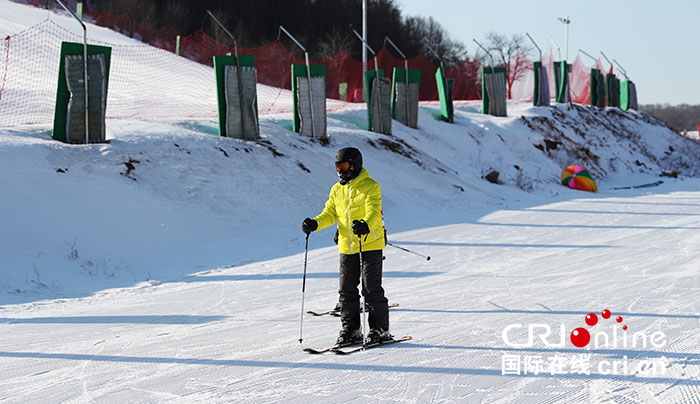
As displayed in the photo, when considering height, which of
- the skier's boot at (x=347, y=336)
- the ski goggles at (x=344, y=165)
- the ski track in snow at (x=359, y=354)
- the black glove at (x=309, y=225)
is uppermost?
the ski goggles at (x=344, y=165)

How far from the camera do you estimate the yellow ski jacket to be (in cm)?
500

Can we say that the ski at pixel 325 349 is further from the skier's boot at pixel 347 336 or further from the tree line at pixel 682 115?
the tree line at pixel 682 115

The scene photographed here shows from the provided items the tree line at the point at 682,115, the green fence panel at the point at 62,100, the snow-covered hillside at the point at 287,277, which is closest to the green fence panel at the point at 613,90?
the snow-covered hillside at the point at 287,277

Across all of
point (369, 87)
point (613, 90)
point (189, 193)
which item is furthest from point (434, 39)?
point (189, 193)

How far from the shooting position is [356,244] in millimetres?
5074

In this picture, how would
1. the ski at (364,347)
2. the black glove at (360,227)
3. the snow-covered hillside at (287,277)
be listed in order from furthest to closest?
1. the ski at (364,347)
2. the black glove at (360,227)
3. the snow-covered hillside at (287,277)

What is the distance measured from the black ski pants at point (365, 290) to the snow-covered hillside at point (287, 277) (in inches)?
11.6

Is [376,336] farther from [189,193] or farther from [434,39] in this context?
[434,39]

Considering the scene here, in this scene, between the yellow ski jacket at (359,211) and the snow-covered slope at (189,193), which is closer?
the yellow ski jacket at (359,211)

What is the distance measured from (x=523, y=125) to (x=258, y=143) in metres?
15.2

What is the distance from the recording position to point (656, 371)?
4.38 meters

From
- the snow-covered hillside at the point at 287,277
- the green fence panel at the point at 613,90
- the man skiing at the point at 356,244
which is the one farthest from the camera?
the green fence panel at the point at 613,90

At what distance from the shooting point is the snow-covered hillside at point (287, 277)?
4.33 meters
